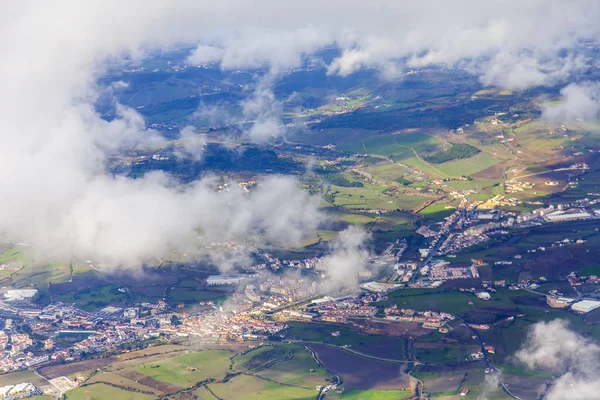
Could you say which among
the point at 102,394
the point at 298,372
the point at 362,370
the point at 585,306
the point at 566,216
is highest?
the point at 102,394

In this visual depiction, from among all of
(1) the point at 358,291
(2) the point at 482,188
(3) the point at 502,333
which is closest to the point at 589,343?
(3) the point at 502,333

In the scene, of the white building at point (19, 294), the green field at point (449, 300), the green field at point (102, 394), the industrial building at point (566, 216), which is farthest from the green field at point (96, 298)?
the industrial building at point (566, 216)

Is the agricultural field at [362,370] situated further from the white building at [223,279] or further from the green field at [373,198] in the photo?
the green field at [373,198]

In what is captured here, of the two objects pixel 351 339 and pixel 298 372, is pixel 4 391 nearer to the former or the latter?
pixel 298 372

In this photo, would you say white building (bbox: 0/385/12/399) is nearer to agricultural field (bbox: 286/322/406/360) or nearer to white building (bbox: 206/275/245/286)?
agricultural field (bbox: 286/322/406/360)

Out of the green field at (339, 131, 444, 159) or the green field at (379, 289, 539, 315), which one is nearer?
the green field at (379, 289, 539, 315)

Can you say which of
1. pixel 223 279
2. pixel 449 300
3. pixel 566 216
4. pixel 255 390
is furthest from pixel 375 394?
pixel 566 216

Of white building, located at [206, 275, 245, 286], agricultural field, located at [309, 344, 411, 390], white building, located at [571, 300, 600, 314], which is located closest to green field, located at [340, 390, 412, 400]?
agricultural field, located at [309, 344, 411, 390]
